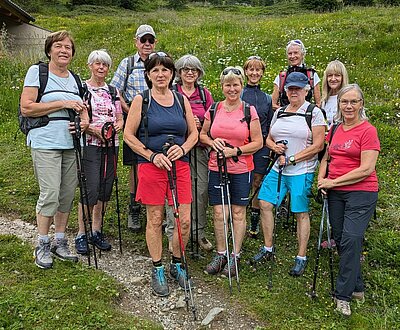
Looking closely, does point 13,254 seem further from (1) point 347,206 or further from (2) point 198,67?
(1) point 347,206

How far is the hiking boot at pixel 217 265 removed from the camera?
228 inches

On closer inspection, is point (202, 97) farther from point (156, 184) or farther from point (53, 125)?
point (53, 125)

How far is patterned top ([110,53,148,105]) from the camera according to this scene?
6.32 metres

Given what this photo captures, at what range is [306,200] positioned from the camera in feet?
18.3

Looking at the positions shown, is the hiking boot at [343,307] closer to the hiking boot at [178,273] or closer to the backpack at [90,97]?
the hiking boot at [178,273]

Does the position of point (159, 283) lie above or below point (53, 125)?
below

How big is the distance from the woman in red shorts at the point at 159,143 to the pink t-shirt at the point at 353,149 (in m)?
1.71

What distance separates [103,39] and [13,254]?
18.0 metres

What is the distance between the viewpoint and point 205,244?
6508mm

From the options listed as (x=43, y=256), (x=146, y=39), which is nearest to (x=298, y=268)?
(x=43, y=256)

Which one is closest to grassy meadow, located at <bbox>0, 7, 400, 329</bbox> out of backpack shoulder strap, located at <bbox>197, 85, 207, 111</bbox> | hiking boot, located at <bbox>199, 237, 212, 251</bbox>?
hiking boot, located at <bbox>199, 237, 212, 251</bbox>

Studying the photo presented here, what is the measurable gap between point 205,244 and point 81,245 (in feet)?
5.92

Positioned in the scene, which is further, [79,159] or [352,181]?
[79,159]

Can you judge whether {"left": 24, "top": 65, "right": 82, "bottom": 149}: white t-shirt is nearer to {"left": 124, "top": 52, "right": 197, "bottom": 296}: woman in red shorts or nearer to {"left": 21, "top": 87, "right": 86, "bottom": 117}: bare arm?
{"left": 21, "top": 87, "right": 86, "bottom": 117}: bare arm
